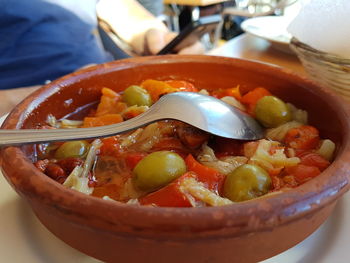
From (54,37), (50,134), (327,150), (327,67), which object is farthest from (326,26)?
(54,37)

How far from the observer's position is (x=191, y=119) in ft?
2.56

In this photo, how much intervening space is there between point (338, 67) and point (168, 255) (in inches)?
24.7

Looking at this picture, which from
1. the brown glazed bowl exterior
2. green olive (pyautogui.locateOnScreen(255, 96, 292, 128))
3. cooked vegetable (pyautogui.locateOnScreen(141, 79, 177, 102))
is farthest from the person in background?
the brown glazed bowl exterior

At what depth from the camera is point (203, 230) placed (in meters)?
0.48

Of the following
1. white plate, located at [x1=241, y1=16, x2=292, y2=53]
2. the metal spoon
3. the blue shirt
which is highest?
the metal spoon

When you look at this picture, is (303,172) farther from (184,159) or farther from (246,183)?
(184,159)

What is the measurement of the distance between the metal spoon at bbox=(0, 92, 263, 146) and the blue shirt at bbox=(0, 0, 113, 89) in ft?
3.34

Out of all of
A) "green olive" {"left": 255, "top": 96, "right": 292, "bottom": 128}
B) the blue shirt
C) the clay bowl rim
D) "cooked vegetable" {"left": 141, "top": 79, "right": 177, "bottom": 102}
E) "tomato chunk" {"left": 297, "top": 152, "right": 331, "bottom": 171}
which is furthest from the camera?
the blue shirt

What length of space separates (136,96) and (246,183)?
1.25 feet

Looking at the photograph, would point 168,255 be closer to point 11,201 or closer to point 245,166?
point 245,166

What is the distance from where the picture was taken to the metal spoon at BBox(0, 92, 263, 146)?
2.29ft

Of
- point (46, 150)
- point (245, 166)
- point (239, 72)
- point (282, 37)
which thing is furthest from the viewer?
point (282, 37)

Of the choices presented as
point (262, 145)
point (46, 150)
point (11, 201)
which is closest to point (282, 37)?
point (262, 145)

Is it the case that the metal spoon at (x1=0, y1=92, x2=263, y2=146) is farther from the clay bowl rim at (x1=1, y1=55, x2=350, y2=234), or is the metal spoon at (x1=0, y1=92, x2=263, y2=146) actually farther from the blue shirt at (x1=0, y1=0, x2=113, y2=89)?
the blue shirt at (x1=0, y1=0, x2=113, y2=89)
